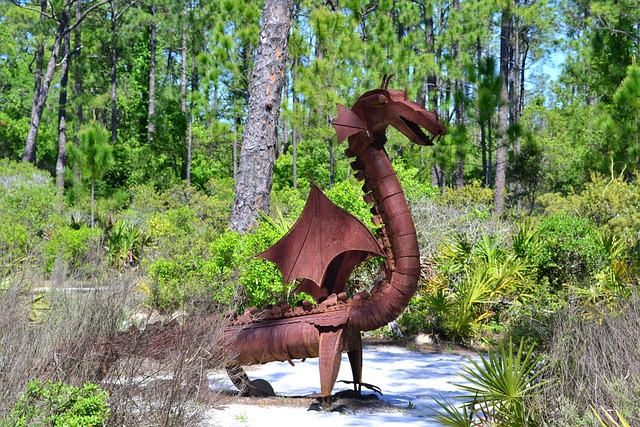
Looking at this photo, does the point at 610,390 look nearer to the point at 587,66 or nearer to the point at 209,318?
the point at 209,318

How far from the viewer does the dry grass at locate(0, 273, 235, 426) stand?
445 cm

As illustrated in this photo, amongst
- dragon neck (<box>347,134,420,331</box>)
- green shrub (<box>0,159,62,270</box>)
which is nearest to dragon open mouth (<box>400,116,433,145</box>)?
dragon neck (<box>347,134,420,331</box>)

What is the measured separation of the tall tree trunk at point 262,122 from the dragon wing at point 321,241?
429 cm

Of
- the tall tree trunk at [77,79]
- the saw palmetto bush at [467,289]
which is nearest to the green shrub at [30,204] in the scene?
the saw palmetto bush at [467,289]

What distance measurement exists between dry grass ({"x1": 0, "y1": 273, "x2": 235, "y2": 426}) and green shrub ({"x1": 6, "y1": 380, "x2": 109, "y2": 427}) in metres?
0.12

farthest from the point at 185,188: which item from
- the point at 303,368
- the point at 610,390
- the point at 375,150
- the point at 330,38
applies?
the point at 610,390

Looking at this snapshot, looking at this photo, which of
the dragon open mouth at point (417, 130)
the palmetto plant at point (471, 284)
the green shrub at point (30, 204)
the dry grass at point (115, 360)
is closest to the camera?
the dry grass at point (115, 360)

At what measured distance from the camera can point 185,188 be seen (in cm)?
2609

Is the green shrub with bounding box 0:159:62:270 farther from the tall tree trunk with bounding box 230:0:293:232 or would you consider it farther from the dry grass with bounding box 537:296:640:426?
the dry grass with bounding box 537:296:640:426

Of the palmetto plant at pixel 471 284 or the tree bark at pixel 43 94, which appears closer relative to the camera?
the palmetto plant at pixel 471 284

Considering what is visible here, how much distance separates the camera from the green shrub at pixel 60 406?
3996mm

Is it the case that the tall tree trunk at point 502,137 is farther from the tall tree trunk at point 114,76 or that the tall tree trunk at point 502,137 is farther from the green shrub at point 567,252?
the tall tree trunk at point 114,76

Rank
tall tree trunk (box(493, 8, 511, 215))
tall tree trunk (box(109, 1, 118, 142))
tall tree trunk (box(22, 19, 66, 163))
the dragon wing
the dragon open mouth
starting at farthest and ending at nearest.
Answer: tall tree trunk (box(109, 1, 118, 142)) < tall tree trunk (box(22, 19, 66, 163)) < tall tree trunk (box(493, 8, 511, 215)) < the dragon wing < the dragon open mouth

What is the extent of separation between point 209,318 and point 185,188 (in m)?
20.6
